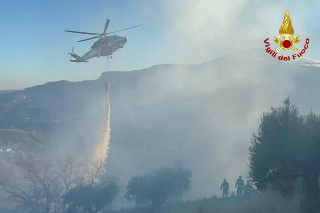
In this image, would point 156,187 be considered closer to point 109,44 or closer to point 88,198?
point 88,198

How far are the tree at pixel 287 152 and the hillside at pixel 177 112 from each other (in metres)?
43.0

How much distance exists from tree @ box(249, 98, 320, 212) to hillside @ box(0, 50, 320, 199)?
43.0 meters

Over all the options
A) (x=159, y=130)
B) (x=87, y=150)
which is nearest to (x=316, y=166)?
(x=87, y=150)

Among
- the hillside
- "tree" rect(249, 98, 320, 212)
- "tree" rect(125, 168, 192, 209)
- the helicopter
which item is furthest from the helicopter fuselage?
the hillside

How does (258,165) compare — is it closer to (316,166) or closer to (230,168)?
(316,166)

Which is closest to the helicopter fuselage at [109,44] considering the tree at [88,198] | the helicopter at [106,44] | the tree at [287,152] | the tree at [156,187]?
the helicopter at [106,44]

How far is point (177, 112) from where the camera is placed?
410 feet

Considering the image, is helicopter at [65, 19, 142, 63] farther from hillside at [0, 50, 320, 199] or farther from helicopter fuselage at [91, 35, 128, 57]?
hillside at [0, 50, 320, 199]

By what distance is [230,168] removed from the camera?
78.1 m

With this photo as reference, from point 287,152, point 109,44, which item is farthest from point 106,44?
point 287,152

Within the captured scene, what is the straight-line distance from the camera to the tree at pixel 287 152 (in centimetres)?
1739

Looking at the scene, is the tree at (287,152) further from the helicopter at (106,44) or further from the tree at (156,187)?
the helicopter at (106,44)

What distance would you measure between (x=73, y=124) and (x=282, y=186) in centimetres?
10135

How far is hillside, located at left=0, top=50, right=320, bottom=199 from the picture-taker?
84000 millimetres
